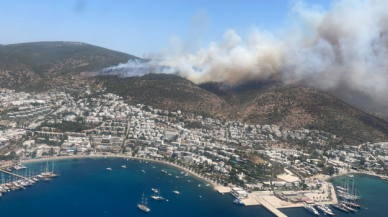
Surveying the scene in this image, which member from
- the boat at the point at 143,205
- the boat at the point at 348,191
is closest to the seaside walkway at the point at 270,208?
the boat at the point at 348,191

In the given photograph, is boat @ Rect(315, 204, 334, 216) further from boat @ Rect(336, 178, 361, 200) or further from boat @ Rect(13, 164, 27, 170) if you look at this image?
boat @ Rect(13, 164, 27, 170)

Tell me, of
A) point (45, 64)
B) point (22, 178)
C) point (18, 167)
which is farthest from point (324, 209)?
point (45, 64)

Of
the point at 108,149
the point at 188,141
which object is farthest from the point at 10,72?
the point at 188,141

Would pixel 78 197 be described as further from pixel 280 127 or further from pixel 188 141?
pixel 280 127

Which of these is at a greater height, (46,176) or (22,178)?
(46,176)

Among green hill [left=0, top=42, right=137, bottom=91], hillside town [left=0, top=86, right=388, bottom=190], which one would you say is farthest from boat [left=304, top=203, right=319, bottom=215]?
green hill [left=0, top=42, right=137, bottom=91]

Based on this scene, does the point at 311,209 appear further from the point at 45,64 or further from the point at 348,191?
the point at 45,64
